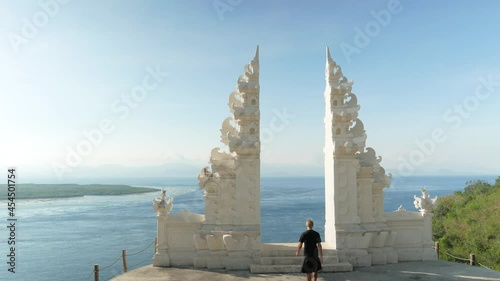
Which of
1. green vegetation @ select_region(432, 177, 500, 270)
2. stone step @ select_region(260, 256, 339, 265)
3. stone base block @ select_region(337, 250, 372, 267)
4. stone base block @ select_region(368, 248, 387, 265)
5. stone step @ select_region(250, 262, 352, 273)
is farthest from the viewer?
green vegetation @ select_region(432, 177, 500, 270)

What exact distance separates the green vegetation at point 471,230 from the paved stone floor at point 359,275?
8589 millimetres

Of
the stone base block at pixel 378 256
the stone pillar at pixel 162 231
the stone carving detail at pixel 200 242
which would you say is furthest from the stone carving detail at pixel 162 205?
→ the stone base block at pixel 378 256

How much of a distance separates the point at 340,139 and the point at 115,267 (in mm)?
27483

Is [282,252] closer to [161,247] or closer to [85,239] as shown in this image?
[161,247]

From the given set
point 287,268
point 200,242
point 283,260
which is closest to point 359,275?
point 287,268

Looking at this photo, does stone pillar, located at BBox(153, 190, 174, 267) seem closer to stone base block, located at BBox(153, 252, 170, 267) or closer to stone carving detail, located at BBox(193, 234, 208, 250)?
stone base block, located at BBox(153, 252, 170, 267)

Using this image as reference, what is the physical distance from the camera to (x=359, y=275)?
9.90m

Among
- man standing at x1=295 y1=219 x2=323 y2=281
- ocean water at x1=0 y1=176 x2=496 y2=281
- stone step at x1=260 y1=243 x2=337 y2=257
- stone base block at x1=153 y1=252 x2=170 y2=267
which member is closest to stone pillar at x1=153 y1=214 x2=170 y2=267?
stone base block at x1=153 y1=252 x2=170 y2=267

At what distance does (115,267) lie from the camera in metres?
32.8

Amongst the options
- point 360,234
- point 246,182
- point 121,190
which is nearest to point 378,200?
point 360,234

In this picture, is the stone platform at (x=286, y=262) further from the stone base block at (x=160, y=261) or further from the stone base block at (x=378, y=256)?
the stone base block at (x=160, y=261)

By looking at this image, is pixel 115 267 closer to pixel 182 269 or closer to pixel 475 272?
pixel 182 269

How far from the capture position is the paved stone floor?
9.61 metres

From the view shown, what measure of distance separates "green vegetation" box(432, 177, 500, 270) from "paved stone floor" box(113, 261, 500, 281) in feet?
28.2
